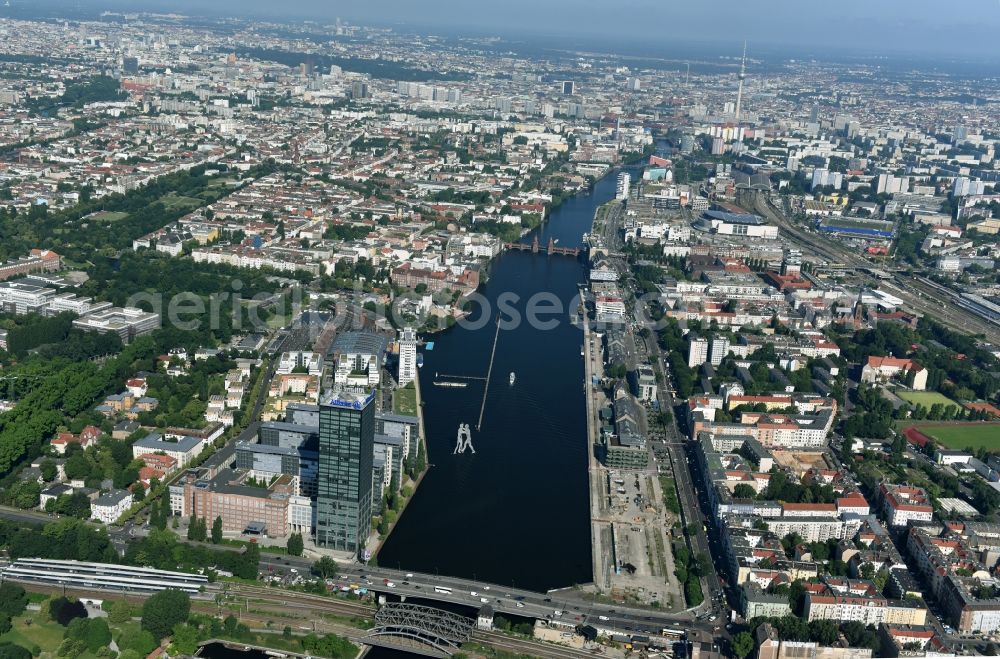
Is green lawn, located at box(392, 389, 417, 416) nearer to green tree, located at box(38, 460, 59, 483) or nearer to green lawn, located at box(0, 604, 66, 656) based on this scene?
green tree, located at box(38, 460, 59, 483)

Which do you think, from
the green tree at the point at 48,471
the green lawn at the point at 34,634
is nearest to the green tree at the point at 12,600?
the green lawn at the point at 34,634

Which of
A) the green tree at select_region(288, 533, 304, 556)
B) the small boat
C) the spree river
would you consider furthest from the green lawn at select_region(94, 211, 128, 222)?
the green tree at select_region(288, 533, 304, 556)

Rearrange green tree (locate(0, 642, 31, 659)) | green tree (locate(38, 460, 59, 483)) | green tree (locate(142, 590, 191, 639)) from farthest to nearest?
green tree (locate(38, 460, 59, 483)) → green tree (locate(142, 590, 191, 639)) → green tree (locate(0, 642, 31, 659))

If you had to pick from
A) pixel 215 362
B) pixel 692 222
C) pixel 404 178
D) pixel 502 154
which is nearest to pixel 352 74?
pixel 502 154

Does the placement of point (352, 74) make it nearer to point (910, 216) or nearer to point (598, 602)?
point (910, 216)

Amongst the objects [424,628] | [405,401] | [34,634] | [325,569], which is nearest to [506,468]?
[405,401]

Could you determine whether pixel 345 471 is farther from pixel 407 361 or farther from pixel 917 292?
pixel 917 292
